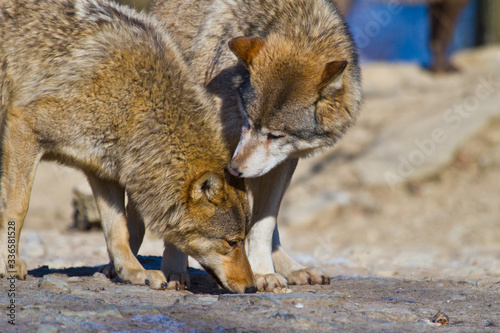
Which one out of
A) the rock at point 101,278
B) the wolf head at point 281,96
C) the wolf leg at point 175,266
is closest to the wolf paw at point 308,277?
the wolf leg at point 175,266

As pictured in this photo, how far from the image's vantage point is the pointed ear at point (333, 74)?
445 cm

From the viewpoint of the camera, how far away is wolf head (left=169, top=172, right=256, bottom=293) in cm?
433

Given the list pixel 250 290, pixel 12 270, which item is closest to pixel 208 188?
pixel 250 290

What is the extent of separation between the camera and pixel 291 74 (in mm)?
4562

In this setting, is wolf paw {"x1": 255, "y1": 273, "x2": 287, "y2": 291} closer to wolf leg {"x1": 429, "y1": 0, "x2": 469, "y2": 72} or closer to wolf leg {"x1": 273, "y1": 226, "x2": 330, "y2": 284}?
wolf leg {"x1": 273, "y1": 226, "x2": 330, "y2": 284}

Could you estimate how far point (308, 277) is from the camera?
516cm

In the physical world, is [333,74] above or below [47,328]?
above

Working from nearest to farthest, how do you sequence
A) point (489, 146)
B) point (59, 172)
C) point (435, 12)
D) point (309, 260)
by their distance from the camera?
point (309, 260) → point (489, 146) → point (59, 172) → point (435, 12)

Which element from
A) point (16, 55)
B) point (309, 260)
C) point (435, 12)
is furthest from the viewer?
point (435, 12)

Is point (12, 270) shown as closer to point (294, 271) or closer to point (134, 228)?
point (134, 228)

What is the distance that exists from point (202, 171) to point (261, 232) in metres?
1.00

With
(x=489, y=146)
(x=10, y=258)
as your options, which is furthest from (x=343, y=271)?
(x=489, y=146)

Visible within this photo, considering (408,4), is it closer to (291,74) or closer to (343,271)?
(343,271)

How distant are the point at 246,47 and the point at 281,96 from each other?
17.9 inches
